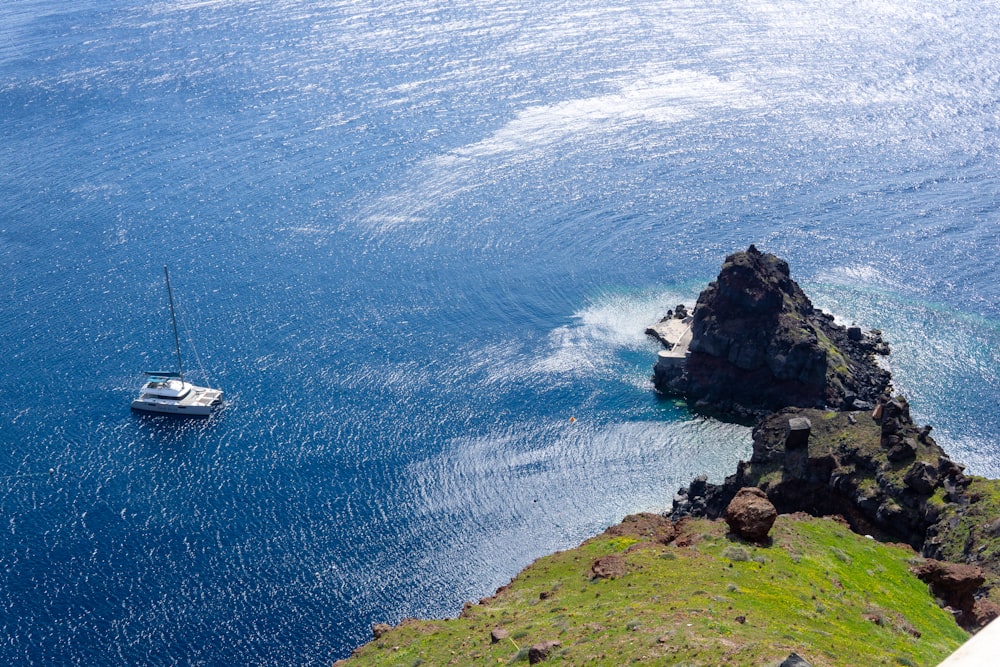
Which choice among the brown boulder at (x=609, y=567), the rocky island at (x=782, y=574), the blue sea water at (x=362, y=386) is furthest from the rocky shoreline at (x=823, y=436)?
the brown boulder at (x=609, y=567)

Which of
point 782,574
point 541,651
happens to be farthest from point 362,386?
point 541,651

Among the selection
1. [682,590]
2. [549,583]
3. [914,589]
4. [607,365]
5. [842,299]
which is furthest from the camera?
[842,299]

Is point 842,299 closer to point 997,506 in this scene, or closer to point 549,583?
point 997,506

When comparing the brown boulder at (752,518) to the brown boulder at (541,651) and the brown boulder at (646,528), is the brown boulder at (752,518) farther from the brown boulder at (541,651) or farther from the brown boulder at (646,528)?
the brown boulder at (541,651)

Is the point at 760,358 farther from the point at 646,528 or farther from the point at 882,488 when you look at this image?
the point at 646,528

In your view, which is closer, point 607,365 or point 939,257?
point 607,365

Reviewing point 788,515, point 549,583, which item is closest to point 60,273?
point 549,583
